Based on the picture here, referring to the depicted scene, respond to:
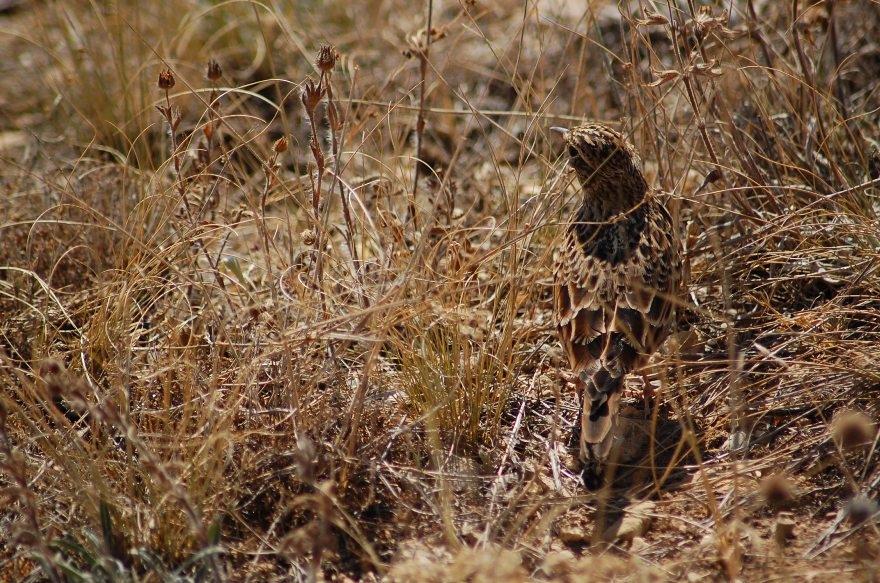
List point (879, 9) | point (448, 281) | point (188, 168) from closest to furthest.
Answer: point (448, 281)
point (188, 168)
point (879, 9)

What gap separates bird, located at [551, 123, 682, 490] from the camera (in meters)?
3.97

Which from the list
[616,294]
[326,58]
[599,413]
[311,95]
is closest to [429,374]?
[599,413]

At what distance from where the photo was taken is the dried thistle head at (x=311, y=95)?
151 inches

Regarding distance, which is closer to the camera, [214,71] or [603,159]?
[214,71]

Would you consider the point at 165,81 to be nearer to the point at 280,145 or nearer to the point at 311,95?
the point at 280,145

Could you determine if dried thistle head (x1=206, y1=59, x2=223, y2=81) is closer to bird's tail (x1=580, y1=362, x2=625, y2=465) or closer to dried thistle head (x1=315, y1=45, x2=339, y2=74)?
Result: dried thistle head (x1=315, y1=45, x2=339, y2=74)

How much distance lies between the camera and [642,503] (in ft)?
12.8

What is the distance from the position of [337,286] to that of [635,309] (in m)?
1.42

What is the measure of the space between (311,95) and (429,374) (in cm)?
127

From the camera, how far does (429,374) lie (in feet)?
13.7

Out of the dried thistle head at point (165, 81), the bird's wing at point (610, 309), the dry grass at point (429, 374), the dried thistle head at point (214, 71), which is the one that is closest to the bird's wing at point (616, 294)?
the bird's wing at point (610, 309)

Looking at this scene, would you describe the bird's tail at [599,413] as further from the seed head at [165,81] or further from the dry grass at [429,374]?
the seed head at [165,81]

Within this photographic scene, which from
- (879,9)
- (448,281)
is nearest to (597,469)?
(448,281)

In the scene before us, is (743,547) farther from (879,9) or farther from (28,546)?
(879,9)
